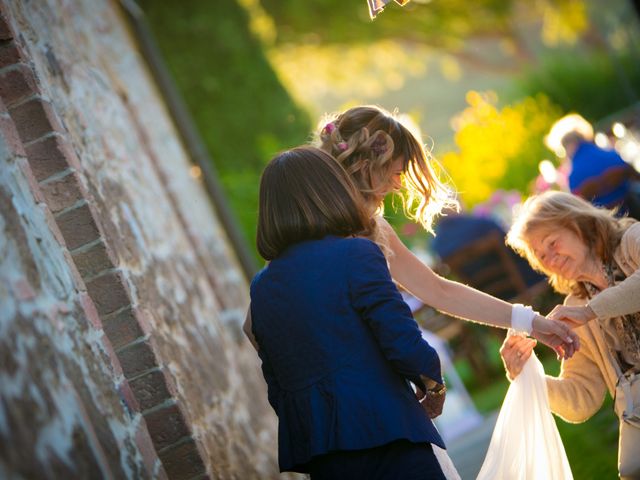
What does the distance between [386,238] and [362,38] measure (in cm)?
2050

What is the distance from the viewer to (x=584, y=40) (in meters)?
25.8

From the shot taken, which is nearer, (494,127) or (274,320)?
(274,320)

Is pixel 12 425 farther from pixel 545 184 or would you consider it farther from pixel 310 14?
pixel 310 14

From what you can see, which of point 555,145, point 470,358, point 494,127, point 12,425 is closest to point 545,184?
point 555,145

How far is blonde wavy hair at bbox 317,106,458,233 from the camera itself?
10.5 feet

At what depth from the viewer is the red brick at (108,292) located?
125 inches

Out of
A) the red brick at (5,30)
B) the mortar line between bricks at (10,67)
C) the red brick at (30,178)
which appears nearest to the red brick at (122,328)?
the red brick at (30,178)

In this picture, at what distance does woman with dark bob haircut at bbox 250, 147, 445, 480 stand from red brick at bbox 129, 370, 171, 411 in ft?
2.12

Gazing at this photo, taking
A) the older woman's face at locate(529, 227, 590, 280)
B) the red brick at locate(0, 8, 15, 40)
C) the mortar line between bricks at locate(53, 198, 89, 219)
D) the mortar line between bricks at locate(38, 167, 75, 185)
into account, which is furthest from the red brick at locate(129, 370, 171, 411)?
the older woman's face at locate(529, 227, 590, 280)

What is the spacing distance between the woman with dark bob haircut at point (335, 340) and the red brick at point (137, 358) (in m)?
0.66

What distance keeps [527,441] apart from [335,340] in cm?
108

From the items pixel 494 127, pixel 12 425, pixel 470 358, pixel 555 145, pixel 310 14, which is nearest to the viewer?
pixel 12 425

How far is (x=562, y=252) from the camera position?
3490 mm

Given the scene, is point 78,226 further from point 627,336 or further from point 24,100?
point 627,336
